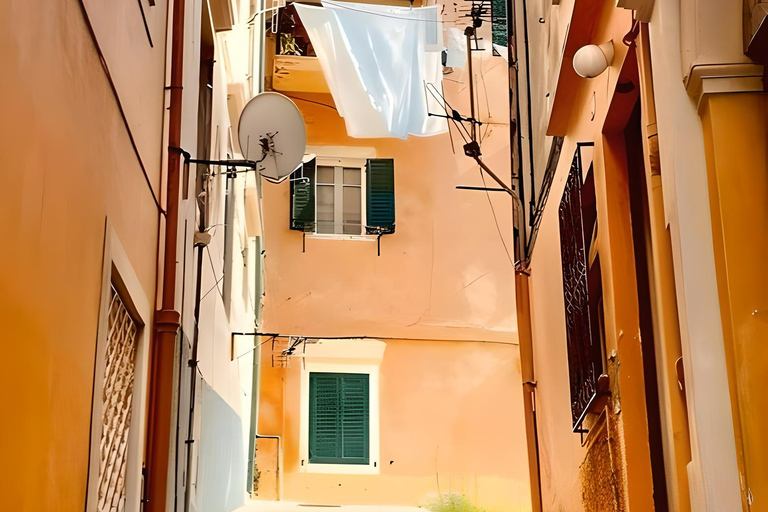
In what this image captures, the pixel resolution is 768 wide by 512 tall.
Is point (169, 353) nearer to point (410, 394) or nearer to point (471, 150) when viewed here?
point (471, 150)

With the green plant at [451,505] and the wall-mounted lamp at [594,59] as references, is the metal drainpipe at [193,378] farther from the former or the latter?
the green plant at [451,505]

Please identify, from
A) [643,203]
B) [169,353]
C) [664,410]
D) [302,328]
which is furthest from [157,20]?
[302,328]

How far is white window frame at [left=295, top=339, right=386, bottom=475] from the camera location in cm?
1659

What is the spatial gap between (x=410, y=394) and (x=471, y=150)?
23.5 feet

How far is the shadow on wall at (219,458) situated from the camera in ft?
34.2

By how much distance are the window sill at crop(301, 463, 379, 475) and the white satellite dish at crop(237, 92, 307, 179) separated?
758cm

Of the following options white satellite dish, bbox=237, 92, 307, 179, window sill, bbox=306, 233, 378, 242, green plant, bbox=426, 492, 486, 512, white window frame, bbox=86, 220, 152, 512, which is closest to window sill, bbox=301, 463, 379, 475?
green plant, bbox=426, 492, 486, 512

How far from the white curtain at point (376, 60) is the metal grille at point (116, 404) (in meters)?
9.15

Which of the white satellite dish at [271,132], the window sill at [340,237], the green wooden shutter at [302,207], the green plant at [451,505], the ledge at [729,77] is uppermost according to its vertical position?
the green wooden shutter at [302,207]

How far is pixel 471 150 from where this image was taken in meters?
10.9

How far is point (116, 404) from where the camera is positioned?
6121 mm

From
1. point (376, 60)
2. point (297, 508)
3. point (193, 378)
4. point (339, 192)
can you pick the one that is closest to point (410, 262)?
point (339, 192)

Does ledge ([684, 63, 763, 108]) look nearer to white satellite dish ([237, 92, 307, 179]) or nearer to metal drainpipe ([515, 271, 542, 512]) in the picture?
metal drainpipe ([515, 271, 542, 512])

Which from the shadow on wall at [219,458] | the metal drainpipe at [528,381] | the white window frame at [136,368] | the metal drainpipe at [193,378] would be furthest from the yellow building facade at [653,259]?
the shadow on wall at [219,458]
